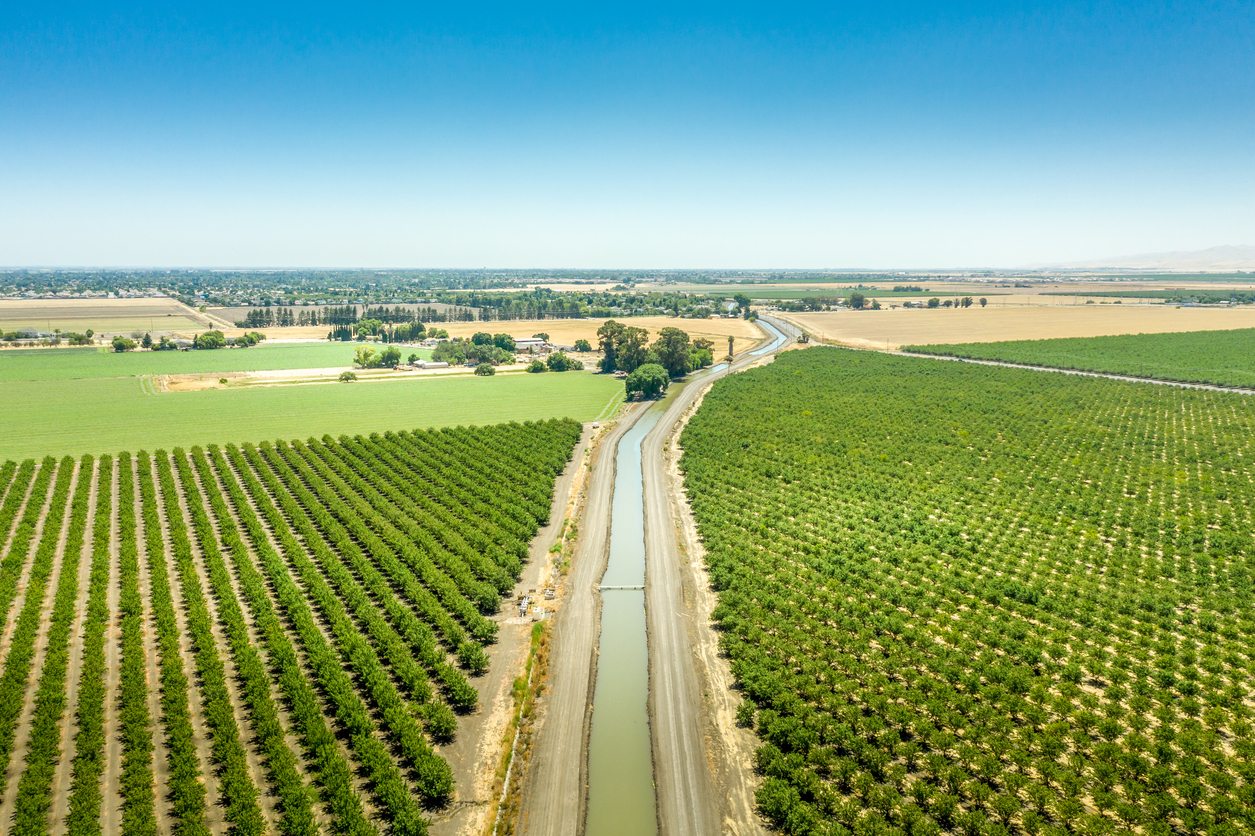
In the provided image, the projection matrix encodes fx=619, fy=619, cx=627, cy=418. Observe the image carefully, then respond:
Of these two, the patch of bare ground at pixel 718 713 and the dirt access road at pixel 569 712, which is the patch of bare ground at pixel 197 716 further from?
the patch of bare ground at pixel 718 713

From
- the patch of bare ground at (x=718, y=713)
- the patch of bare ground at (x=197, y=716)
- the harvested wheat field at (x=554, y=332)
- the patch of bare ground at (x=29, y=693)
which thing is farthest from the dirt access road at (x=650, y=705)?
the harvested wheat field at (x=554, y=332)

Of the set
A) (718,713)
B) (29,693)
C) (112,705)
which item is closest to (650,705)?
(718,713)

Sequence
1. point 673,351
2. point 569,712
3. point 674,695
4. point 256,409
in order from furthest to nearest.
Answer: point 673,351 < point 256,409 < point 674,695 < point 569,712

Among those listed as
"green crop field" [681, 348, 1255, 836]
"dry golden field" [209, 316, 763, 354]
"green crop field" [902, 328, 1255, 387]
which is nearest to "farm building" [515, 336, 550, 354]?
"dry golden field" [209, 316, 763, 354]

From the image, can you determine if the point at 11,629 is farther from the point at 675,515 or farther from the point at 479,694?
the point at 675,515

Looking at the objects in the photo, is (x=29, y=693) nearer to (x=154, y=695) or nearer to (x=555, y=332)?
(x=154, y=695)

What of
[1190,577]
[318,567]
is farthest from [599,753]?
[1190,577]
